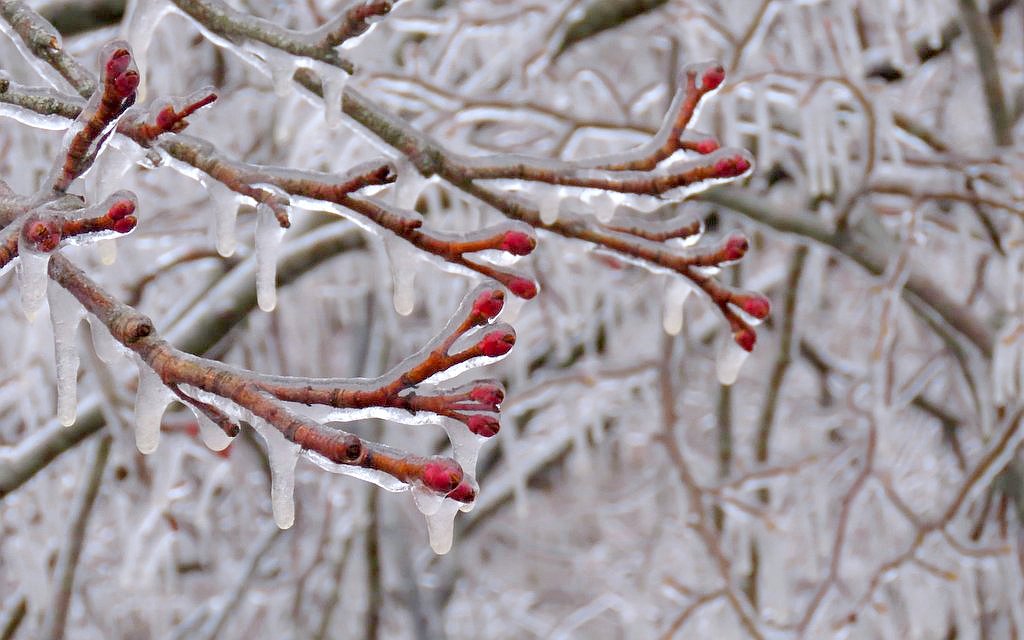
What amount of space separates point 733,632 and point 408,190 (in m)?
1.86

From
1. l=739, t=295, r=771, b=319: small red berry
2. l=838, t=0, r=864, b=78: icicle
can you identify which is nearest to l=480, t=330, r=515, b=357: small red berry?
l=739, t=295, r=771, b=319: small red berry

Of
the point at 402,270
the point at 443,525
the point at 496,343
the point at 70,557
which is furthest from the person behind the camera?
the point at 70,557

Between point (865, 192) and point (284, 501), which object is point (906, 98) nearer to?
point (865, 192)

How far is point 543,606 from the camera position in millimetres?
6602

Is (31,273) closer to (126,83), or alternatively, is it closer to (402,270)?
(126,83)

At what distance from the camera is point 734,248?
1.28 meters

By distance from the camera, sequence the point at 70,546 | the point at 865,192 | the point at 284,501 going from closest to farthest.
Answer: the point at 284,501, the point at 70,546, the point at 865,192

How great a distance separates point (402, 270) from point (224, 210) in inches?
8.3

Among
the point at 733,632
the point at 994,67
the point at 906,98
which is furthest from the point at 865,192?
the point at 906,98

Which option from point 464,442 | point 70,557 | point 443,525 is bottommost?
point 70,557

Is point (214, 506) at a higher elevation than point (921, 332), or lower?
lower

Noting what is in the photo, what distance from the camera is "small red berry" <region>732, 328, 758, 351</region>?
1.34 metres

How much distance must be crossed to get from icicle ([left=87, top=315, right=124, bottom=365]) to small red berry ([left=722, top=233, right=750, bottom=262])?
0.68m

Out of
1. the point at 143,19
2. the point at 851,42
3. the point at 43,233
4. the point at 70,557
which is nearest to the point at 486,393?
the point at 43,233
